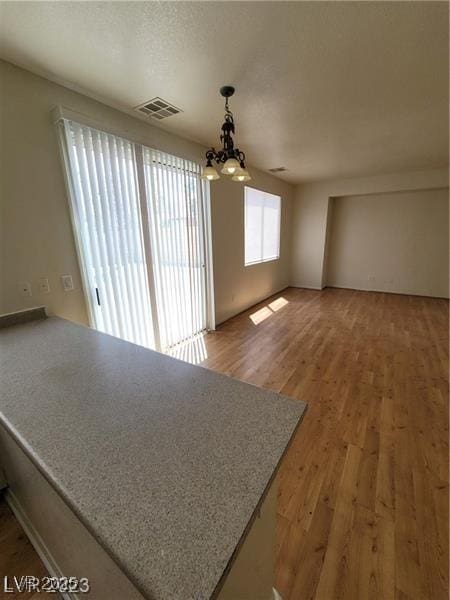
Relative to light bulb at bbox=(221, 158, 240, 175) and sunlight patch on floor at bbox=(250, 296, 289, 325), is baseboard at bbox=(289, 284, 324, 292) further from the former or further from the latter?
light bulb at bbox=(221, 158, 240, 175)

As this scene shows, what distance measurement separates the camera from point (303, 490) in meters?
1.50

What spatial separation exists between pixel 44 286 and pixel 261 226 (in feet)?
13.5

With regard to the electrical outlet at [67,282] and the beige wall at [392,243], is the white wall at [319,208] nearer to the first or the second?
the beige wall at [392,243]

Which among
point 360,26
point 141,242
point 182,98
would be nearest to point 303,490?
point 141,242

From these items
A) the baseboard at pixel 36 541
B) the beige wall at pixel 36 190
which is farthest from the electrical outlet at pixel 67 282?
the baseboard at pixel 36 541

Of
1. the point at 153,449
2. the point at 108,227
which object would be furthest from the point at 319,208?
the point at 153,449

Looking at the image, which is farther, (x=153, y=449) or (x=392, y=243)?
(x=392, y=243)

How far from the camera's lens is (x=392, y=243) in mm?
5605

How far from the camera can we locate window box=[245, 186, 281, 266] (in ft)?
15.1

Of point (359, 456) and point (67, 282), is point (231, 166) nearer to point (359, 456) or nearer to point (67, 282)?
point (67, 282)

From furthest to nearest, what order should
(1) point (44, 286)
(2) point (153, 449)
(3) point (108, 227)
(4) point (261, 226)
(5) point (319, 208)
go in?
(5) point (319, 208) < (4) point (261, 226) < (3) point (108, 227) < (1) point (44, 286) < (2) point (153, 449)

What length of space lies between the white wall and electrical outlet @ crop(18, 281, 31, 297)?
5.72 meters

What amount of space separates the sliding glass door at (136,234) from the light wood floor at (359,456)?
0.84m

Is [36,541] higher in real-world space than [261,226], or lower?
lower
